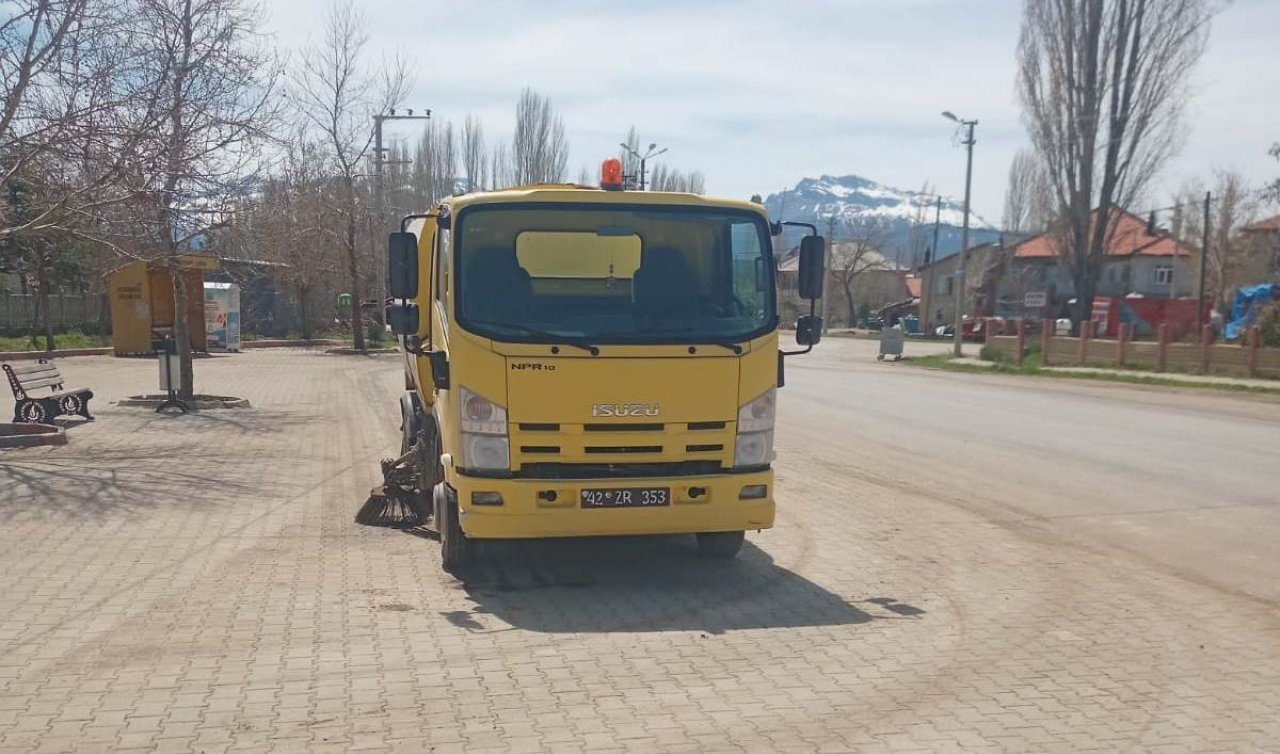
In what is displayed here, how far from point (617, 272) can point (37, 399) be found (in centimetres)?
1159

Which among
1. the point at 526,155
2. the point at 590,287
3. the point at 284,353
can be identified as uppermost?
the point at 526,155

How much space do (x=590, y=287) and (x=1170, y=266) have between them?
80.2 m

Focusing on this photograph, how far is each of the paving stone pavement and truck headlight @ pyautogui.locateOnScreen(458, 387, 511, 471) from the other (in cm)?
94

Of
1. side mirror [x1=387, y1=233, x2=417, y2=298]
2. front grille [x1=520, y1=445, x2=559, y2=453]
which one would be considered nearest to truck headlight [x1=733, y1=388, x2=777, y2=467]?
front grille [x1=520, y1=445, x2=559, y2=453]

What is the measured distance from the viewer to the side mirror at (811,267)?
25.0ft

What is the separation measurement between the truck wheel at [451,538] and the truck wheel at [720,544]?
5.74 feet

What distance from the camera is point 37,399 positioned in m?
15.6

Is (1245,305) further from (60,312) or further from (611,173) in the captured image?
(60,312)

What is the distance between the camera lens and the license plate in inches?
275

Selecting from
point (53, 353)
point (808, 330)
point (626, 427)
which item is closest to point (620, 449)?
point (626, 427)

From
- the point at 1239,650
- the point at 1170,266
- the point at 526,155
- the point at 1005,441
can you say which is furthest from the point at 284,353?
the point at 1170,266

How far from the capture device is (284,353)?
38688 millimetres

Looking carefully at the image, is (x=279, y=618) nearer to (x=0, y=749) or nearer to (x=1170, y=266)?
(x=0, y=749)

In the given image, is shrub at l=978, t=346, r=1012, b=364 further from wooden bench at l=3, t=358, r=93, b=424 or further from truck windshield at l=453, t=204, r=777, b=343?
truck windshield at l=453, t=204, r=777, b=343
